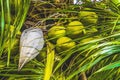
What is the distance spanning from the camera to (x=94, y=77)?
0.64 m

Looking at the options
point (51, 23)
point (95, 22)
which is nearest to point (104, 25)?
point (95, 22)

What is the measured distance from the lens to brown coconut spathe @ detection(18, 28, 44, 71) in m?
0.64

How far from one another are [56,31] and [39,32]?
0.03m

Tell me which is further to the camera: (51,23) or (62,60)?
(51,23)

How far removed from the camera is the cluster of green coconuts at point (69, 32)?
26.1 inches

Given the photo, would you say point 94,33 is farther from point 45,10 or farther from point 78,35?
point 45,10

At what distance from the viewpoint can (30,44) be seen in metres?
0.66

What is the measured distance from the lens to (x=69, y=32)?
0.66 metres

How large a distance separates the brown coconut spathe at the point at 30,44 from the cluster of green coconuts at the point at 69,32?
2cm

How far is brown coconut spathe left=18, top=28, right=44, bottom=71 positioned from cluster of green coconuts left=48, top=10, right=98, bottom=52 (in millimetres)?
25

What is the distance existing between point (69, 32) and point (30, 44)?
75 mm

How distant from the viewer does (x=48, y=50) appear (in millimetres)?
661

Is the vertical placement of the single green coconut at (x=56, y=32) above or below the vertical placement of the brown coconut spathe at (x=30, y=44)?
above

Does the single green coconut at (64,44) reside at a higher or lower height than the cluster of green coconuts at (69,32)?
lower
